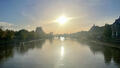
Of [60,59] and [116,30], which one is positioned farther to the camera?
[116,30]

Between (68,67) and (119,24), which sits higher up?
(119,24)

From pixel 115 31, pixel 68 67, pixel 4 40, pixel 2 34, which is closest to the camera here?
pixel 68 67

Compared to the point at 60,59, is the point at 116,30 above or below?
above

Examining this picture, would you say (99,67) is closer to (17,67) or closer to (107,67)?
(107,67)

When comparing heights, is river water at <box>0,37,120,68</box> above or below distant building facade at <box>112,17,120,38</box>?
below

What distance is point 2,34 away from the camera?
183 ft

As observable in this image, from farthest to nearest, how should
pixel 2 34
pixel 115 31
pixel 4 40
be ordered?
pixel 115 31
pixel 4 40
pixel 2 34

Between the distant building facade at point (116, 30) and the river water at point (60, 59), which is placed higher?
the distant building facade at point (116, 30)

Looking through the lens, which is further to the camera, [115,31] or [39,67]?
[115,31]

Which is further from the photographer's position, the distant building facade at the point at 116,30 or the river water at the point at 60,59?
the distant building facade at the point at 116,30

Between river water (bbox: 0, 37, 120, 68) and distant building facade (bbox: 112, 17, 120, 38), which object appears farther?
distant building facade (bbox: 112, 17, 120, 38)

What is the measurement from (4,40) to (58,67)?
49402mm

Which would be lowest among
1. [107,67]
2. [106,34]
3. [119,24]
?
[107,67]

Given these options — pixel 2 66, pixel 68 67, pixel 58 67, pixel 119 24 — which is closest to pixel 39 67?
pixel 58 67
